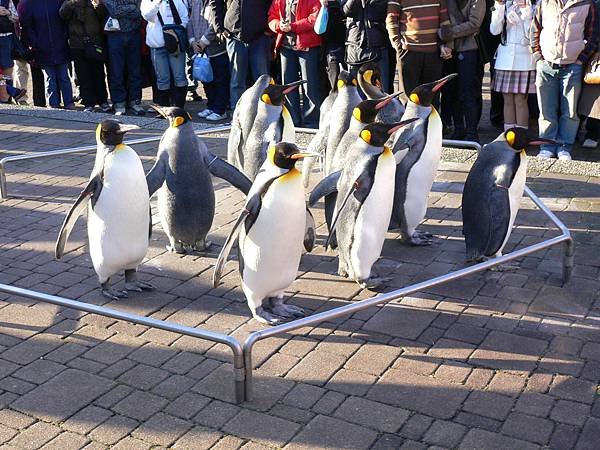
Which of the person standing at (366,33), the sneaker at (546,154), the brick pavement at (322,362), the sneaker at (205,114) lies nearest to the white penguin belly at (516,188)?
the brick pavement at (322,362)

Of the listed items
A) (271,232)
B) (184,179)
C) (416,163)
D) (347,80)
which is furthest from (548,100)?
(271,232)

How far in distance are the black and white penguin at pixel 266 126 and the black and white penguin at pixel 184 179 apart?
1.96ft

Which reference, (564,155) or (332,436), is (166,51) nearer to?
(564,155)

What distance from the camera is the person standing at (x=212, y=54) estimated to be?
27.8ft

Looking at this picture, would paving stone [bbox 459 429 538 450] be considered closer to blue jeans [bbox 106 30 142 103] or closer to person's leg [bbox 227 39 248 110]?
person's leg [bbox 227 39 248 110]

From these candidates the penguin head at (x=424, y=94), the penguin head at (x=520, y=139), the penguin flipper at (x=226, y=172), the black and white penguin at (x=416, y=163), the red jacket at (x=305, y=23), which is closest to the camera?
the penguin head at (x=520, y=139)

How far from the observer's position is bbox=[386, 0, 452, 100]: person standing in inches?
273

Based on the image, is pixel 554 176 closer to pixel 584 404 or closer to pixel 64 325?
pixel 584 404

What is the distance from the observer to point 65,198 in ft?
20.0

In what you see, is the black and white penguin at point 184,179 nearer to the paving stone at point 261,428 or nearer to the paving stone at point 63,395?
the paving stone at point 63,395

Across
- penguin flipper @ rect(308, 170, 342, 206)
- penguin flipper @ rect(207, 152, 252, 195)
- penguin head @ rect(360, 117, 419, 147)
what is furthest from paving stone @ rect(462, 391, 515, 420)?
penguin flipper @ rect(207, 152, 252, 195)

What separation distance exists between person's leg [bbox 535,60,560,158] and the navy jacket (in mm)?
5420

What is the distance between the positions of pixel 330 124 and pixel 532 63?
234cm

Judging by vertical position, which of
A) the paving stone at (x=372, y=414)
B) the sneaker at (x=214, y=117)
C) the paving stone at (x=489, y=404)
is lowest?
the paving stone at (x=489, y=404)
